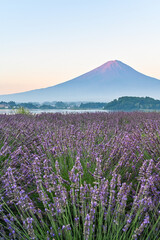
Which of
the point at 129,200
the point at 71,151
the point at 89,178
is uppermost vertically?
the point at 71,151

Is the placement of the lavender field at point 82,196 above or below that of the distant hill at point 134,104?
below

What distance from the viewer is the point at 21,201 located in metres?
1.43

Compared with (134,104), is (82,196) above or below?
below

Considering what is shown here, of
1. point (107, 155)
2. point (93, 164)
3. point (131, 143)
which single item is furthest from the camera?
point (131, 143)

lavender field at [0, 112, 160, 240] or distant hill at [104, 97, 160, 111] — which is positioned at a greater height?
distant hill at [104, 97, 160, 111]

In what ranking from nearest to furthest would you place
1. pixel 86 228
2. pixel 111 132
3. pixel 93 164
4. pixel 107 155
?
pixel 86 228
pixel 93 164
pixel 107 155
pixel 111 132

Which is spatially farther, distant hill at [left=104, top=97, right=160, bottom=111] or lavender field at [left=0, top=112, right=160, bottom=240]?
distant hill at [left=104, top=97, right=160, bottom=111]

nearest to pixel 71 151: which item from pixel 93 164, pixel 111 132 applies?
pixel 93 164

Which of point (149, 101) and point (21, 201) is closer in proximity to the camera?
point (21, 201)

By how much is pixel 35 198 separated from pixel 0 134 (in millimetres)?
1851

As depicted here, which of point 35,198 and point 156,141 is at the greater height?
point 156,141

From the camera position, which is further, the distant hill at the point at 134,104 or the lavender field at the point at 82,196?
the distant hill at the point at 134,104

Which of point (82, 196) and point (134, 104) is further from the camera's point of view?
point (134, 104)

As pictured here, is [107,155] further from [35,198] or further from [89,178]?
[35,198]
